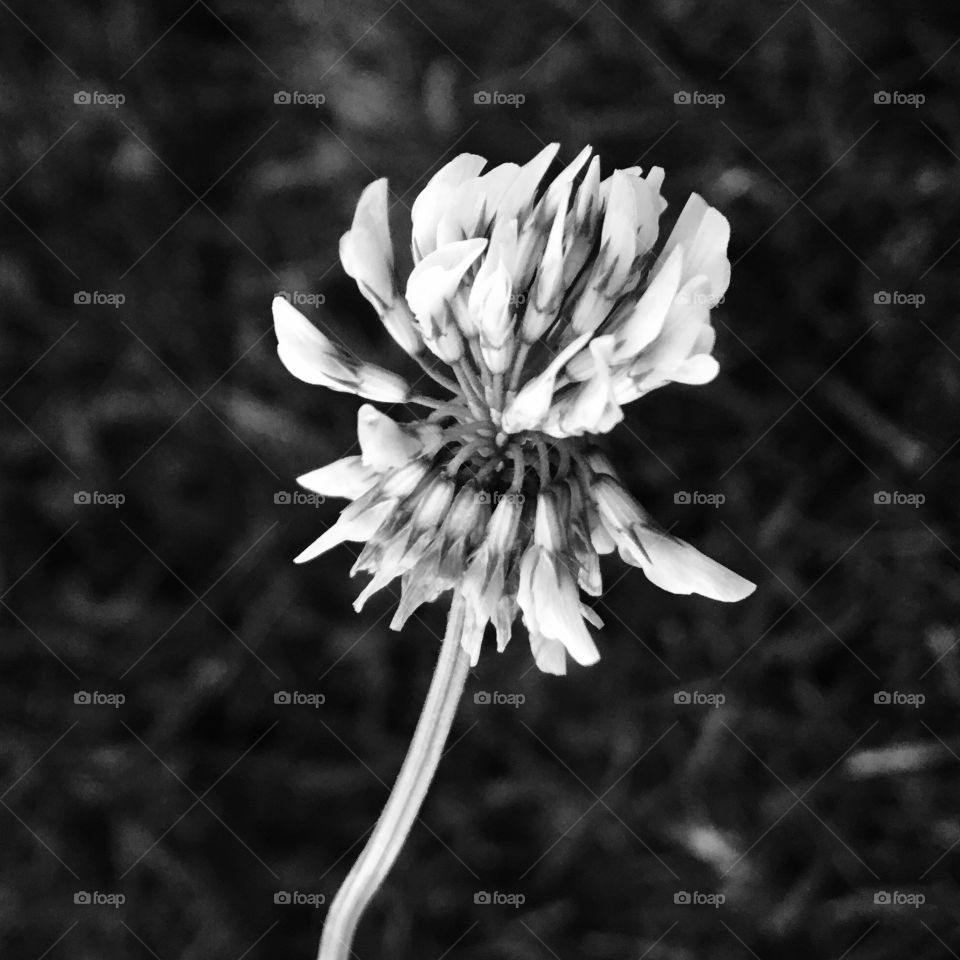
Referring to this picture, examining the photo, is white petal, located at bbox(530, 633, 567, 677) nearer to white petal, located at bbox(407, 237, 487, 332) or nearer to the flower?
the flower

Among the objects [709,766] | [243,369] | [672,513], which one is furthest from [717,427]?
[243,369]

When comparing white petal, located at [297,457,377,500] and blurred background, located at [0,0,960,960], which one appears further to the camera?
blurred background, located at [0,0,960,960]

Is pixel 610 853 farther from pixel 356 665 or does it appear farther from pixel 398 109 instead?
pixel 398 109

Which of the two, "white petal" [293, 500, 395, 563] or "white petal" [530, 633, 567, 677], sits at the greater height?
"white petal" [293, 500, 395, 563]

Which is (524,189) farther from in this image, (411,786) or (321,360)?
(411,786)

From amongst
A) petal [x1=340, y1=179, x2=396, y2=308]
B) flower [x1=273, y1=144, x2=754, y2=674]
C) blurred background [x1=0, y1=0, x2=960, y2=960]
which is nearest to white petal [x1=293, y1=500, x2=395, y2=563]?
flower [x1=273, y1=144, x2=754, y2=674]

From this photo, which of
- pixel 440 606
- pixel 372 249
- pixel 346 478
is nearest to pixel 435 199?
pixel 372 249

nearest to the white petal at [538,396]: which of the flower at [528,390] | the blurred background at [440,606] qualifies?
the flower at [528,390]
